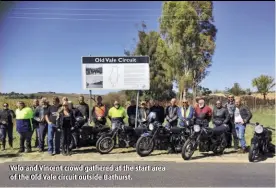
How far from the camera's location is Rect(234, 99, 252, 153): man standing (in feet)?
29.5

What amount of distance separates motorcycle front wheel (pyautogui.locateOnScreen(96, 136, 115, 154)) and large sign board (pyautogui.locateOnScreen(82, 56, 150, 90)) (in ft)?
7.00

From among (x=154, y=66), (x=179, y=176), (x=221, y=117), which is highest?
(x=154, y=66)

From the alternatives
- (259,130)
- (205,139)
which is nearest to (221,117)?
(205,139)

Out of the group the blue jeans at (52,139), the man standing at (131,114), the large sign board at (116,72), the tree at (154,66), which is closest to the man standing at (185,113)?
the man standing at (131,114)

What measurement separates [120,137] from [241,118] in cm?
305

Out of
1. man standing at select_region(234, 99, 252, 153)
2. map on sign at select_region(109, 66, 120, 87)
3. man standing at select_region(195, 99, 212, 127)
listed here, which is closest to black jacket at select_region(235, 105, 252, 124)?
man standing at select_region(234, 99, 252, 153)

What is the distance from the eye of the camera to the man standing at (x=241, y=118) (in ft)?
29.5

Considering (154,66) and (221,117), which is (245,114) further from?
(154,66)

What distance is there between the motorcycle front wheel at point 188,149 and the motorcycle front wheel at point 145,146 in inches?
34.9

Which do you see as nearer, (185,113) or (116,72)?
(185,113)

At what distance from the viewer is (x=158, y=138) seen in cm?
901

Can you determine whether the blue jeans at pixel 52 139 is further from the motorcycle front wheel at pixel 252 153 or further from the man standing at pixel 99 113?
the motorcycle front wheel at pixel 252 153

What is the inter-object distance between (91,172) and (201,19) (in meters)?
15.1

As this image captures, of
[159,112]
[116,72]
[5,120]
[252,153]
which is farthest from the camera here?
[116,72]
